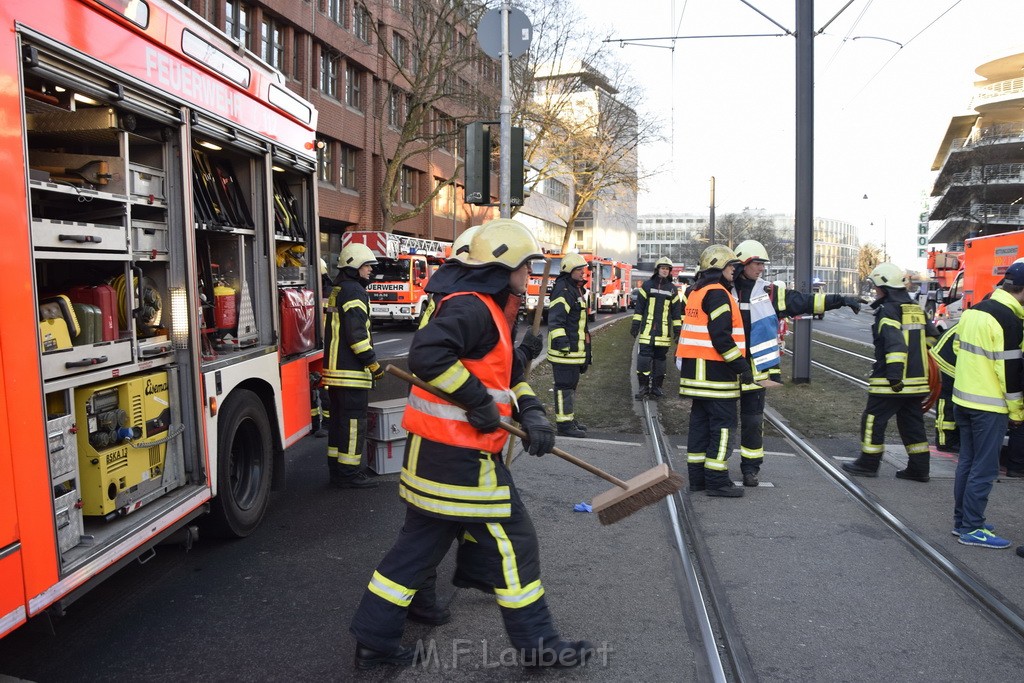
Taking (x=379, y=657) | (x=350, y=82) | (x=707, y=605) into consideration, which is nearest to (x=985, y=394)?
(x=707, y=605)

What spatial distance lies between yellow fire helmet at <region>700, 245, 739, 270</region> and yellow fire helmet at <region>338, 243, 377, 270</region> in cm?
263

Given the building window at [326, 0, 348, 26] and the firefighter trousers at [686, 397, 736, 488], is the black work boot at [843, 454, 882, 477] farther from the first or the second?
the building window at [326, 0, 348, 26]

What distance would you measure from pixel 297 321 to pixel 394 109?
3175 centimetres

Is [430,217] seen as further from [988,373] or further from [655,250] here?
[655,250]

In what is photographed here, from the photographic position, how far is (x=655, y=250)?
423 ft

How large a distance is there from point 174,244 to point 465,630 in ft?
8.07

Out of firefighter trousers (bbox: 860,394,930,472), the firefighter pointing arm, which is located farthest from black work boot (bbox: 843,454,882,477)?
the firefighter pointing arm

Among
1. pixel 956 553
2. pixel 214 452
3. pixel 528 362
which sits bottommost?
pixel 956 553

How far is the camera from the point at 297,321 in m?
5.91

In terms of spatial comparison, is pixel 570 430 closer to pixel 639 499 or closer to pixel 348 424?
pixel 348 424

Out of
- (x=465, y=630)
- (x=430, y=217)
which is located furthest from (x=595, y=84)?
(x=465, y=630)

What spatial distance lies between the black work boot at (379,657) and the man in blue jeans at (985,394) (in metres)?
3.72

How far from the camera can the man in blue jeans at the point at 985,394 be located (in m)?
5.07

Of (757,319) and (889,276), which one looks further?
(757,319)
